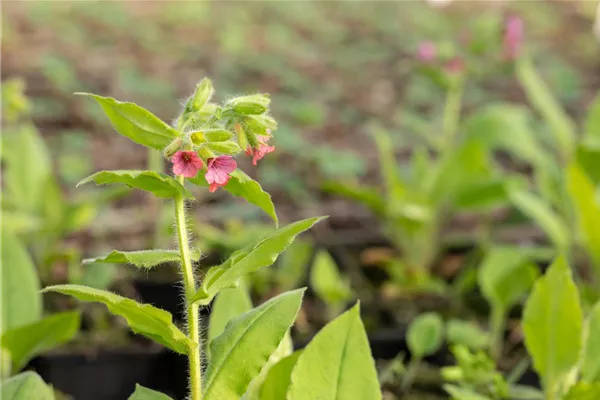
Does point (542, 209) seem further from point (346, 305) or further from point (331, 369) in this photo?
point (331, 369)

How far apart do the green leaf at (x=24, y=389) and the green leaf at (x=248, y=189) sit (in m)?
0.33

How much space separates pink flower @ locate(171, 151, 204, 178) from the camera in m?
0.83

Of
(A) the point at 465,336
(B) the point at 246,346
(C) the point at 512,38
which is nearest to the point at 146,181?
(B) the point at 246,346

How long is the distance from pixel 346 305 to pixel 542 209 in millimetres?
538

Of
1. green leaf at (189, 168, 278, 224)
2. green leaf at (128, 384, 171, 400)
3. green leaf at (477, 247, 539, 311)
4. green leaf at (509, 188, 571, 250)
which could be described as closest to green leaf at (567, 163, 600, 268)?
Answer: green leaf at (509, 188, 571, 250)

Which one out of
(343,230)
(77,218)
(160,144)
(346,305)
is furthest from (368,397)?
(343,230)

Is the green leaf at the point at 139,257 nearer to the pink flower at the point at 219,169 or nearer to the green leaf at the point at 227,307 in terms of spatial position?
the pink flower at the point at 219,169

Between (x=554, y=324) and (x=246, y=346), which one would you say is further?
(x=554, y=324)

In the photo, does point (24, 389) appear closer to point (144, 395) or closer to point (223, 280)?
point (144, 395)

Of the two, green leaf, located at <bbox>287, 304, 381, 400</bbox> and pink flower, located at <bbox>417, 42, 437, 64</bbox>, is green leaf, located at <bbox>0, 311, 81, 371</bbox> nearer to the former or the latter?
green leaf, located at <bbox>287, 304, 381, 400</bbox>

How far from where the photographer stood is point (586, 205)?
1754 millimetres

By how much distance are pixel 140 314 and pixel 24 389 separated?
0.23 meters

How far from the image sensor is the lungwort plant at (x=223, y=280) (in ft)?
2.76

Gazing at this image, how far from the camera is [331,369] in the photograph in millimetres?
932
